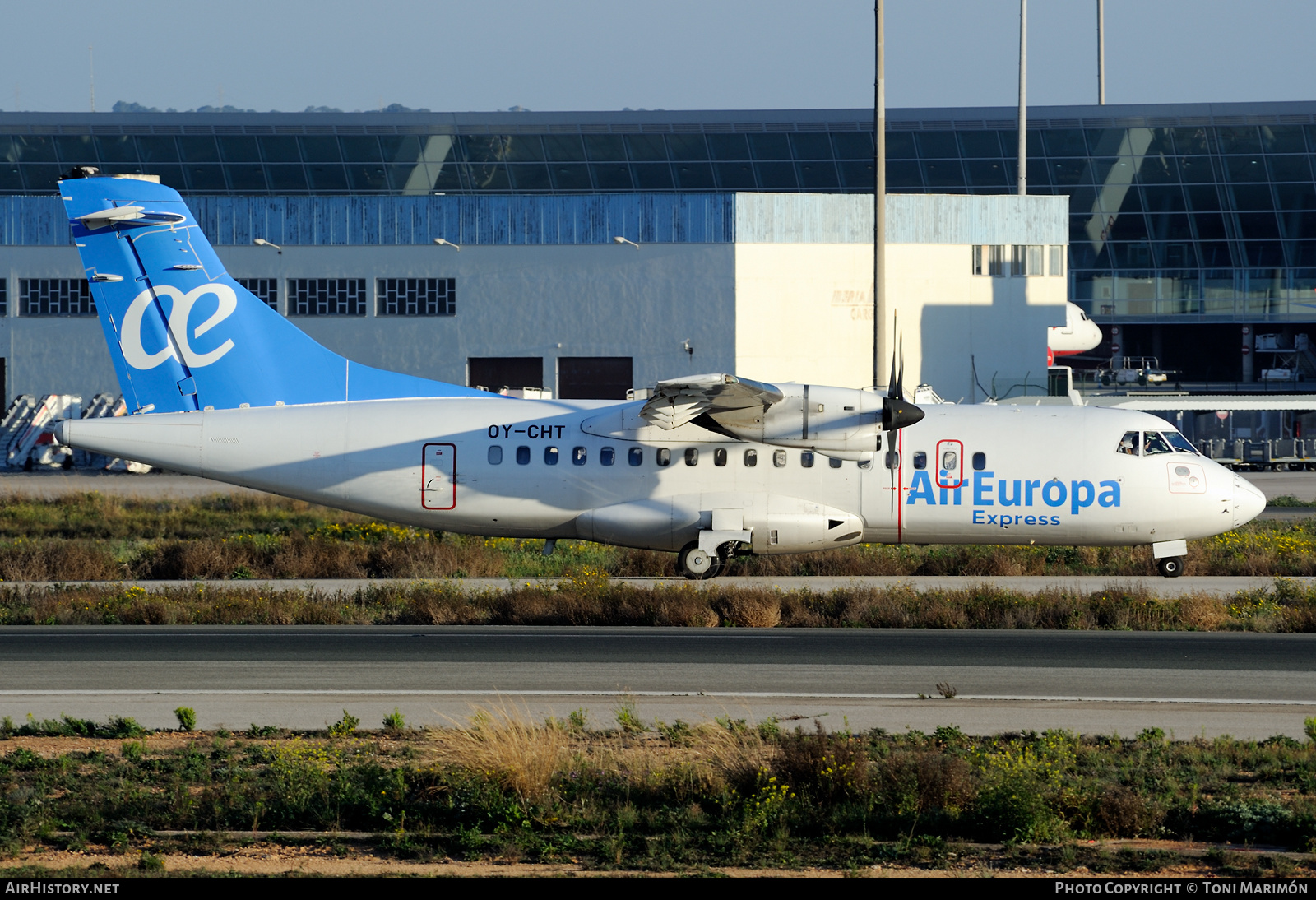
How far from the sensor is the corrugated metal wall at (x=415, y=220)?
57.9 meters

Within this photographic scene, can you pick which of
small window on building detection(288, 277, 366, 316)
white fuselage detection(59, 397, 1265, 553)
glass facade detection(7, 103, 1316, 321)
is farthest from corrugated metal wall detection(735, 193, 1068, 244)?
white fuselage detection(59, 397, 1265, 553)

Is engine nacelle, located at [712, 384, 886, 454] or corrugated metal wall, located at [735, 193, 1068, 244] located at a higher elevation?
corrugated metal wall, located at [735, 193, 1068, 244]

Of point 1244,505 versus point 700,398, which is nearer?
point 700,398

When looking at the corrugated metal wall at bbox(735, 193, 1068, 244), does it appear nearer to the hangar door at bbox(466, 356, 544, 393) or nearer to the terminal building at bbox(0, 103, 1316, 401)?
the terminal building at bbox(0, 103, 1316, 401)

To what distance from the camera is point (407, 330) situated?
5825 cm

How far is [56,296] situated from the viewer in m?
58.9

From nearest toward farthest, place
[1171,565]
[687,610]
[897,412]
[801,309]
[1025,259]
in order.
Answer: [687,610] < [897,412] < [1171,565] < [801,309] < [1025,259]

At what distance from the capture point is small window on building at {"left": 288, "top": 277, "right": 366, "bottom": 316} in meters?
58.2

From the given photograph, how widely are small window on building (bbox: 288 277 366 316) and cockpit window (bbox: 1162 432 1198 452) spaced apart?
3948 centimetres

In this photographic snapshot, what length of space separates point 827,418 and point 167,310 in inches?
499

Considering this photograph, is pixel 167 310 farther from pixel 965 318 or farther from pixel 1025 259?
pixel 1025 259

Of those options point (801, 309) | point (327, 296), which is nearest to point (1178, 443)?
point (801, 309)

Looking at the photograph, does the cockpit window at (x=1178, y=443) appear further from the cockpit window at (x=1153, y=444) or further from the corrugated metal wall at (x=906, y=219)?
the corrugated metal wall at (x=906, y=219)
